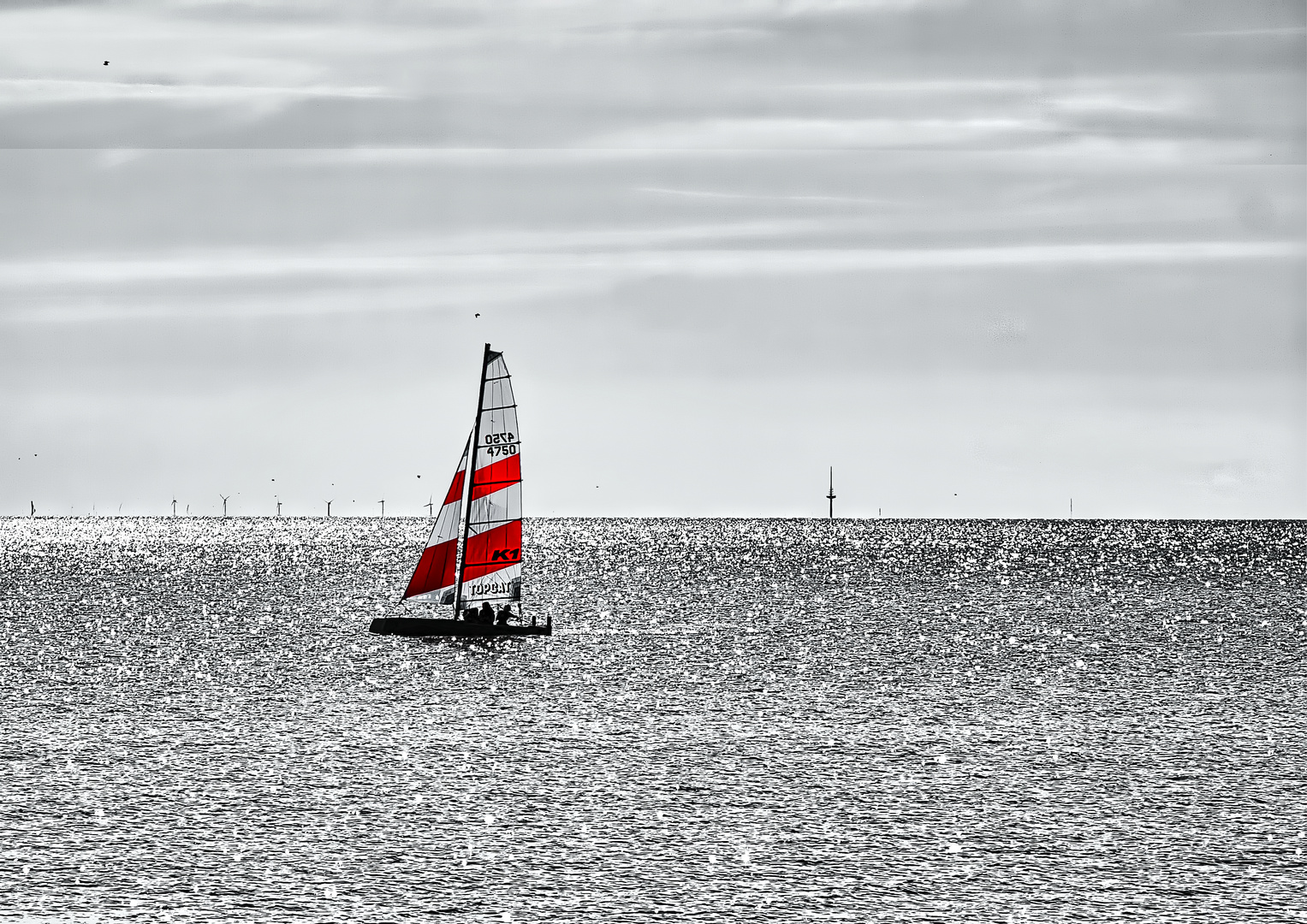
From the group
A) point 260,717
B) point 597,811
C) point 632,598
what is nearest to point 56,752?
point 260,717

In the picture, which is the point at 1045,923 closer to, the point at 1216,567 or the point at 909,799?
the point at 909,799

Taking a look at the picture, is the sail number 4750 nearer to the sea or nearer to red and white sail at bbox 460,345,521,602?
red and white sail at bbox 460,345,521,602

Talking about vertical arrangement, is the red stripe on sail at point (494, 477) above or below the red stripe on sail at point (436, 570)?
above

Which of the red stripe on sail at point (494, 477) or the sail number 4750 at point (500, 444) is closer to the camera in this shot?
the sail number 4750 at point (500, 444)

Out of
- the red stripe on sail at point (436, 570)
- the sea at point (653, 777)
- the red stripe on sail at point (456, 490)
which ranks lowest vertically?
the sea at point (653, 777)

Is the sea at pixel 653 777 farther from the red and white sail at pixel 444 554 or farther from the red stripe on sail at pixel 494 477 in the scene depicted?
the red stripe on sail at pixel 494 477

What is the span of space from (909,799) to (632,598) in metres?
84.9

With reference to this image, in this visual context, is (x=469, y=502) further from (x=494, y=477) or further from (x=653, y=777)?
(x=653, y=777)

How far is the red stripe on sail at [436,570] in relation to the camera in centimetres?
6712

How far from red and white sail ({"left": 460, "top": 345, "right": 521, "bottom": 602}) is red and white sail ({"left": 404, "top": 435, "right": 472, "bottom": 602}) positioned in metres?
0.80

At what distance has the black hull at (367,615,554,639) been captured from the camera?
6506 cm

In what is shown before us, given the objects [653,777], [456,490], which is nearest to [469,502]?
[456,490]

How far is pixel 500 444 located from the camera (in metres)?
64.5

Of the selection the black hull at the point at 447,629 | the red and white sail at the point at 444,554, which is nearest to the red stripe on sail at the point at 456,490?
the red and white sail at the point at 444,554
